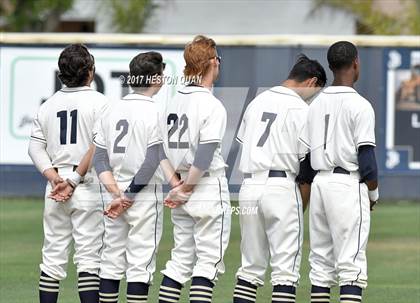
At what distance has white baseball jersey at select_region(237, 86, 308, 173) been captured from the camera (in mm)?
8992

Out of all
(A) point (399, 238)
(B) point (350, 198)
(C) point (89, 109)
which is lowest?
(A) point (399, 238)

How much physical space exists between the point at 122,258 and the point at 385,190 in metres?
12.0

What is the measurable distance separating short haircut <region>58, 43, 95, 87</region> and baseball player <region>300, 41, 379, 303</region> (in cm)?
184

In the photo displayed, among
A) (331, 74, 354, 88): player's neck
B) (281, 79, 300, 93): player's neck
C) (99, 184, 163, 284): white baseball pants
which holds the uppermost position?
(331, 74, 354, 88): player's neck

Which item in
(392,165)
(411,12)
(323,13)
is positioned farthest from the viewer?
(323,13)

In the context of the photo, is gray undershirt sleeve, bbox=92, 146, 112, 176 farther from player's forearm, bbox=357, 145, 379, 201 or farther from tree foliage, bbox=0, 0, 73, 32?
tree foliage, bbox=0, 0, 73, 32

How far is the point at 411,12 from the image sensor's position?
28.0 meters

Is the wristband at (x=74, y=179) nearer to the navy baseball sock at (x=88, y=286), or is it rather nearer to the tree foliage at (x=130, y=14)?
the navy baseball sock at (x=88, y=286)

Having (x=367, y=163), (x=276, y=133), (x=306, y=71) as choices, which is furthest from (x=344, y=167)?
(x=306, y=71)

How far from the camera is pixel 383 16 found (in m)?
28.6

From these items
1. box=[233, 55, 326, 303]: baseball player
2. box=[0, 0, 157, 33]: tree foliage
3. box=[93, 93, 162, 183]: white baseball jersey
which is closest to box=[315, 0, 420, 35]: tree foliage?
box=[0, 0, 157, 33]: tree foliage

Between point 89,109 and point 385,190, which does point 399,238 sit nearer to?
point 385,190

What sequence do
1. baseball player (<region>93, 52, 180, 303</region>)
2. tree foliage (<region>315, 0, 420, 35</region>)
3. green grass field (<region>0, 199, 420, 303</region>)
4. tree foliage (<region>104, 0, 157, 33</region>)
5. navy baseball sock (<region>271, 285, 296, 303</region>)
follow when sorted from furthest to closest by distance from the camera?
tree foliage (<region>104, 0, 157, 33</region>), tree foliage (<region>315, 0, 420, 35</region>), green grass field (<region>0, 199, 420, 303</region>), baseball player (<region>93, 52, 180, 303</region>), navy baseball sock (<region>271, 285, 296, 303</region>)

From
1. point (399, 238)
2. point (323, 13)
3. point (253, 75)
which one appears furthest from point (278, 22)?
point (399, 238)
